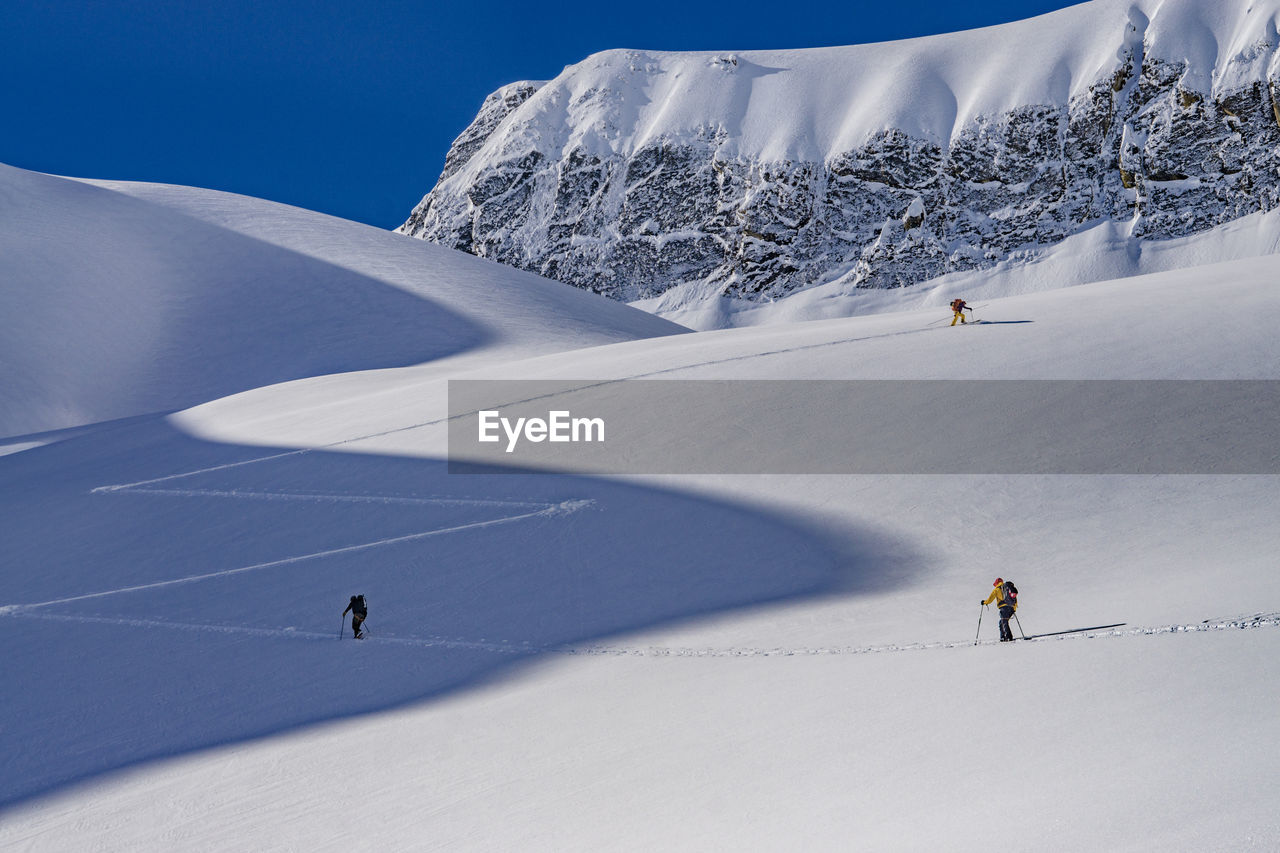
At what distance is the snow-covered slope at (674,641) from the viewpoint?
224 inches

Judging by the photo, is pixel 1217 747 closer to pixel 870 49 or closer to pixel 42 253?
pixel 42 253

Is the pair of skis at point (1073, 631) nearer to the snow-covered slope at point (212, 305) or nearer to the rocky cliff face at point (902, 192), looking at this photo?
the snow-covered slope at point (212, 305)

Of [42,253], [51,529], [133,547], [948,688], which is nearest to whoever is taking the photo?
[948,688]

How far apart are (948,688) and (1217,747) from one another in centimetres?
234

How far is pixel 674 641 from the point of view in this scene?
400 inches

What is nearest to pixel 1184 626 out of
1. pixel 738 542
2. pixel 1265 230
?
pixel 738 542

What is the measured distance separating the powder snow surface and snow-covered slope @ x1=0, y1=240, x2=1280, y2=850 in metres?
0.04

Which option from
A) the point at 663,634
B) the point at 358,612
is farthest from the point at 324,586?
the point at 663,634

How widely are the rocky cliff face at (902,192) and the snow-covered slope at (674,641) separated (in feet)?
279

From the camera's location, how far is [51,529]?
629 inches

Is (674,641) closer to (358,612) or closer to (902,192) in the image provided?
(358,612)
